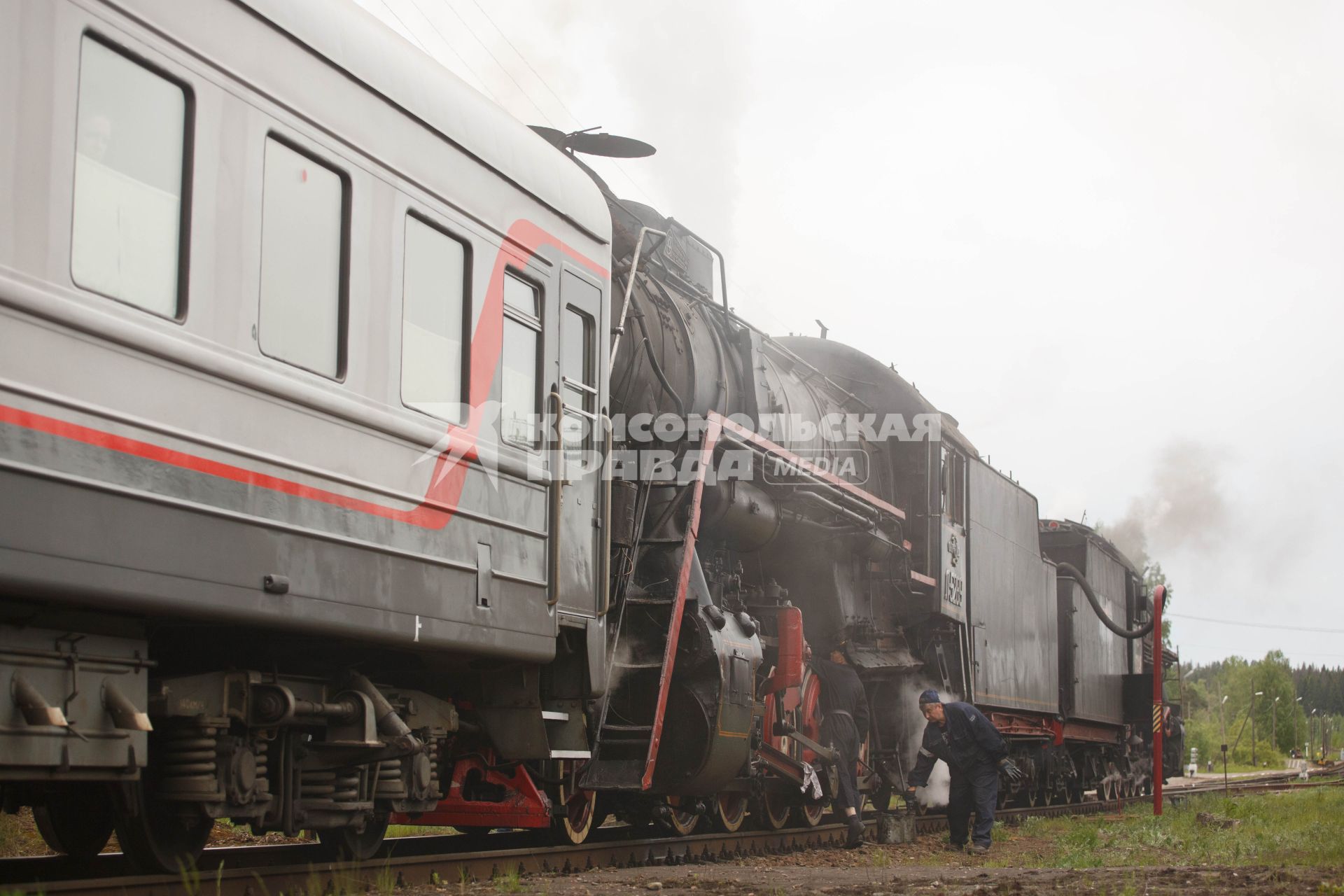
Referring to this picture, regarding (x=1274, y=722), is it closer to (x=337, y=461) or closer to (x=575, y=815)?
(x=575, y=815)

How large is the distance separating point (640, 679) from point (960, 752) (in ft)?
13.0

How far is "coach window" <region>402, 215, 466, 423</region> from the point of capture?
19.0 ft

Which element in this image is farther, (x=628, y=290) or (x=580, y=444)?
(x=628, y=290)

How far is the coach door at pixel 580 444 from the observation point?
7051 mm

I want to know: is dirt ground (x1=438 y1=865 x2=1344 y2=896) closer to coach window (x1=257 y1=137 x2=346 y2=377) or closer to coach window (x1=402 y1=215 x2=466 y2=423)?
coach window (x1=402 y1=215 x2=466 y2=423)

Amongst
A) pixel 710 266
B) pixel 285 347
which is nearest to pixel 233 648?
pixel 285 347

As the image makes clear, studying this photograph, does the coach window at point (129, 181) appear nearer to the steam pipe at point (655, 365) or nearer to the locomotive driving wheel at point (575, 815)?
the locomotive driving wheel at point (575, 815)

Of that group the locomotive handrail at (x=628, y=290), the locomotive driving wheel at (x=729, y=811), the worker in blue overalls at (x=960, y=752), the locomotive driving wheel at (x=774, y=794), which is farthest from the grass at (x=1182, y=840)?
the locomotive handrail at (x=628, y=290)

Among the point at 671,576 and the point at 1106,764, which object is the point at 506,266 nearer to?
the point at 671,576

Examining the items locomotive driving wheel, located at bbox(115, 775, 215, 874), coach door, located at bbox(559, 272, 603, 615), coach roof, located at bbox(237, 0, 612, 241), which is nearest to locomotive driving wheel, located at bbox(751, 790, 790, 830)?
coach door, located at bbox(559, 272, 603, 615)

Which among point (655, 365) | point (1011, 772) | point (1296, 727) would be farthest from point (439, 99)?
point (1296, 727)

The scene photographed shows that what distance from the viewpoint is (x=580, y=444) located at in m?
7.30

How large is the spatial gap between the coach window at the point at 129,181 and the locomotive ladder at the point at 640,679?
4024mm

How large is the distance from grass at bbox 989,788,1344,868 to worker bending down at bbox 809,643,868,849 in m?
1.36
